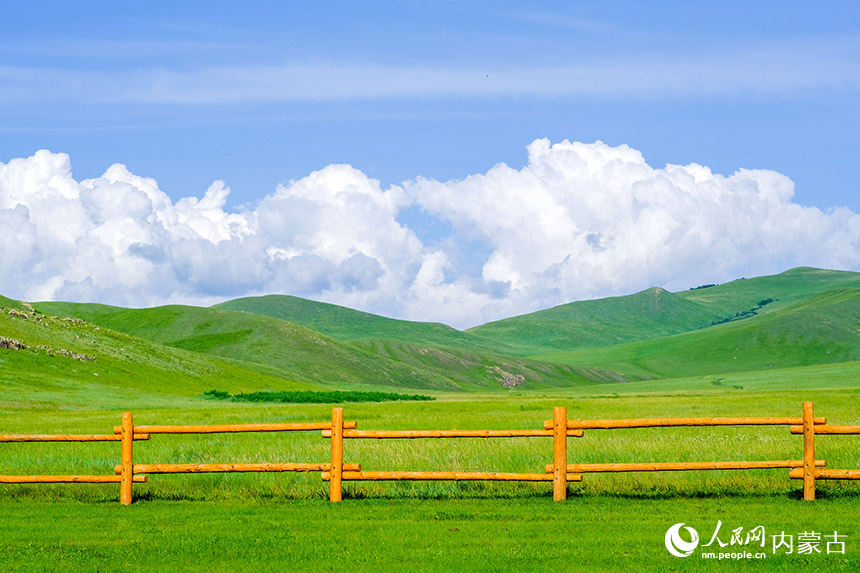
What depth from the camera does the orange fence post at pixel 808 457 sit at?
55.1 ft

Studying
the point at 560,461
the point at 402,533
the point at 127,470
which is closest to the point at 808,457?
the point at 560,461

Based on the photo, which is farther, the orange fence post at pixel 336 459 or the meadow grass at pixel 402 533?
the orange fence post at pixel 336 459

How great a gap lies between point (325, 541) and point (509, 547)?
2.81m

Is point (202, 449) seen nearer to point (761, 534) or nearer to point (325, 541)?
point (325, 541)

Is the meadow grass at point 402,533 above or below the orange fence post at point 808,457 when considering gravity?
below

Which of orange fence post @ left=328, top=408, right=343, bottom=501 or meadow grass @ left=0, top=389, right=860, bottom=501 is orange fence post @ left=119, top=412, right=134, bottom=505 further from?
orange fence post @ left=328, top=408, right=343, bottom=501

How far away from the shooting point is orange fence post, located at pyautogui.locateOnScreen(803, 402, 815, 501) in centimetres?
1680

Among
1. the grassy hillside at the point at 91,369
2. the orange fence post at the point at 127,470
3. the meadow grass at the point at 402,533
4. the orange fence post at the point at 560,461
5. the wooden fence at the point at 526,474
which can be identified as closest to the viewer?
the meadow grass at the point at 402,533

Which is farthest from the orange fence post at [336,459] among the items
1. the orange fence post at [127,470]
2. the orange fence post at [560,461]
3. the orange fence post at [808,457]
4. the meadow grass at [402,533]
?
the orange fence post at [808,457]

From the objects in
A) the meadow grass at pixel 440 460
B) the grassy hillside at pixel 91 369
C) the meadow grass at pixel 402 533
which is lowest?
the meadow grass at pixel 402 533

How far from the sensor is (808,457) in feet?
55.6

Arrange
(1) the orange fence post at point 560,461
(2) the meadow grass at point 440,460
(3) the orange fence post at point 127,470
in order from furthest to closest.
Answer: (2) the meadow grass at point 440,460, (3) the orange fence post at point 127,470, (1) the orange fence post at point 560,461

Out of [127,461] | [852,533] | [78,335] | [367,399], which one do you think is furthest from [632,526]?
[78,335]

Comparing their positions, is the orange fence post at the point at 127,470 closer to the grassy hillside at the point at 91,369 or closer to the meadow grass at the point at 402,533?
the meadow grass at the point at 402,533
